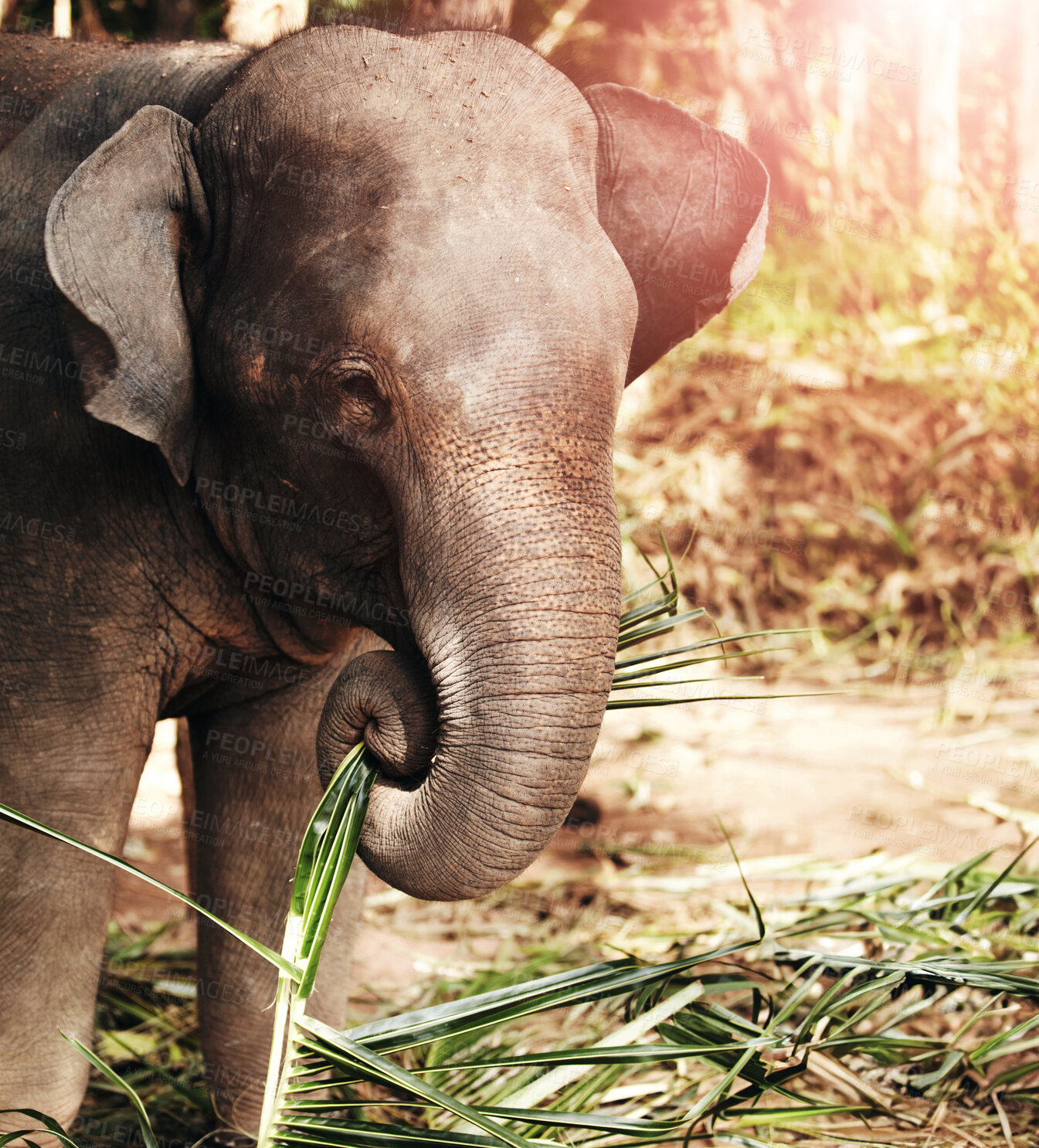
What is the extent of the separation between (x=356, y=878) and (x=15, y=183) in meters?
1.59

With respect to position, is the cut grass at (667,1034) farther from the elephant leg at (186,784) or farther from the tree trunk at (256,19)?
the tree trunk at (256,19)

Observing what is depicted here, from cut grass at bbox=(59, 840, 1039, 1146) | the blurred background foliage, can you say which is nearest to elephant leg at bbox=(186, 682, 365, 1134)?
cut grass at bbox=(59, 840, 1039, 1146)

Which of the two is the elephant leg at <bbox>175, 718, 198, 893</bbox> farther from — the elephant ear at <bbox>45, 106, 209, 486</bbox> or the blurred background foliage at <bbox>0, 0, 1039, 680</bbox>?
the blurred background foliage at <bbox>0, 0, 1039, 680</bbox>

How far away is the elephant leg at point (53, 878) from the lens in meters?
2.20

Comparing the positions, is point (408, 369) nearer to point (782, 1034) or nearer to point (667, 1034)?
point (667, 1034)

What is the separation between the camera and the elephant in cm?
175

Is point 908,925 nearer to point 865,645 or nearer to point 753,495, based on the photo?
point 865,645

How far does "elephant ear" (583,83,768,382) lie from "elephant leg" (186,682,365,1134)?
1095 millimetres

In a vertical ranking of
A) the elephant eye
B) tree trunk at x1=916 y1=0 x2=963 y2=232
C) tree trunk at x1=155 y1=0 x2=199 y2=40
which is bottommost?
tree trunk at x1=916 y1=0 x2=963 y2=232

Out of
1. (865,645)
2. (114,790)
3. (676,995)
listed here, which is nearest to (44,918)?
(114,790)

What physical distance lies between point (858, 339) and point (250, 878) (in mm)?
5714

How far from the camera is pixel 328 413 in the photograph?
77.5 inches

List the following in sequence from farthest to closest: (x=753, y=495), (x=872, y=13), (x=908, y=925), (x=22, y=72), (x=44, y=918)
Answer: (x=872, y=13) < (x=753, y=495) < (x=908, y=925) < (x=22, y=72) < (x=44, y=918)

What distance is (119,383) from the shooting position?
1.92 m
